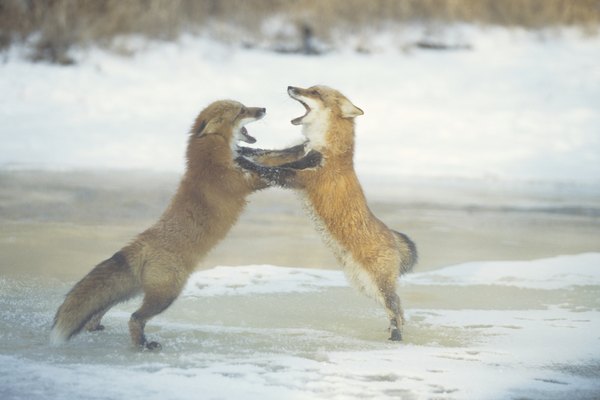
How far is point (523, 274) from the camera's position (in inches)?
316

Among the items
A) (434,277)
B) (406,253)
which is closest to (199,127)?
(406,253)

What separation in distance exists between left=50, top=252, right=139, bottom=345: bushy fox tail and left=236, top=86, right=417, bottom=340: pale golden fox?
118cm

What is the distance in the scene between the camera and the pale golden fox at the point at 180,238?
557 cm

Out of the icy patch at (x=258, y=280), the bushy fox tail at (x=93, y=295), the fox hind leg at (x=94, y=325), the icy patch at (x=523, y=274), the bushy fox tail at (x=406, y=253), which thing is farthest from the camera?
the icy patch at (x=523, y=274)

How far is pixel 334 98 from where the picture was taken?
680 cm

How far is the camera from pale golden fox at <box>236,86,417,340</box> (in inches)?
248

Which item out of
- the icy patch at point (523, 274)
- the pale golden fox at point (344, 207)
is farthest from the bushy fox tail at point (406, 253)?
the icy patch at point (523, 274)

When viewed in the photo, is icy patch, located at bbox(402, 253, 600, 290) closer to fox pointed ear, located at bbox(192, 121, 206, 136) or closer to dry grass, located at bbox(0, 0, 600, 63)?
fox pointed ear, located at bbox(192, 121, 206, 136)

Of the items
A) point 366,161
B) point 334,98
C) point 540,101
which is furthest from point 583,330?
point 540,101

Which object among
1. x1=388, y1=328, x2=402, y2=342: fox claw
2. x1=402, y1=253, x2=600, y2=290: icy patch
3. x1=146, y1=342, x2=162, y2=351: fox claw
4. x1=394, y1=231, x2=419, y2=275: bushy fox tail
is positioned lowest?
x1=146, y1=342, x2=162, y2=351: fox claw

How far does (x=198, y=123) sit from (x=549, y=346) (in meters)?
2.73

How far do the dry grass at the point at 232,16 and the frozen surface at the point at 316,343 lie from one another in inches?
423

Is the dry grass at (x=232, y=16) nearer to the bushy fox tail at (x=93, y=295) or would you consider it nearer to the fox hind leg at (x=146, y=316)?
the bushy fox tail at (x=93, y=295)

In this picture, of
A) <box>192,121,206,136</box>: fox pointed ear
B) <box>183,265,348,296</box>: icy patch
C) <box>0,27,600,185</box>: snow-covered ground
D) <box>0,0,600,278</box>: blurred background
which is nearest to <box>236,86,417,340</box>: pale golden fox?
<box>192,121,206,136</box>: fox pointed ear
